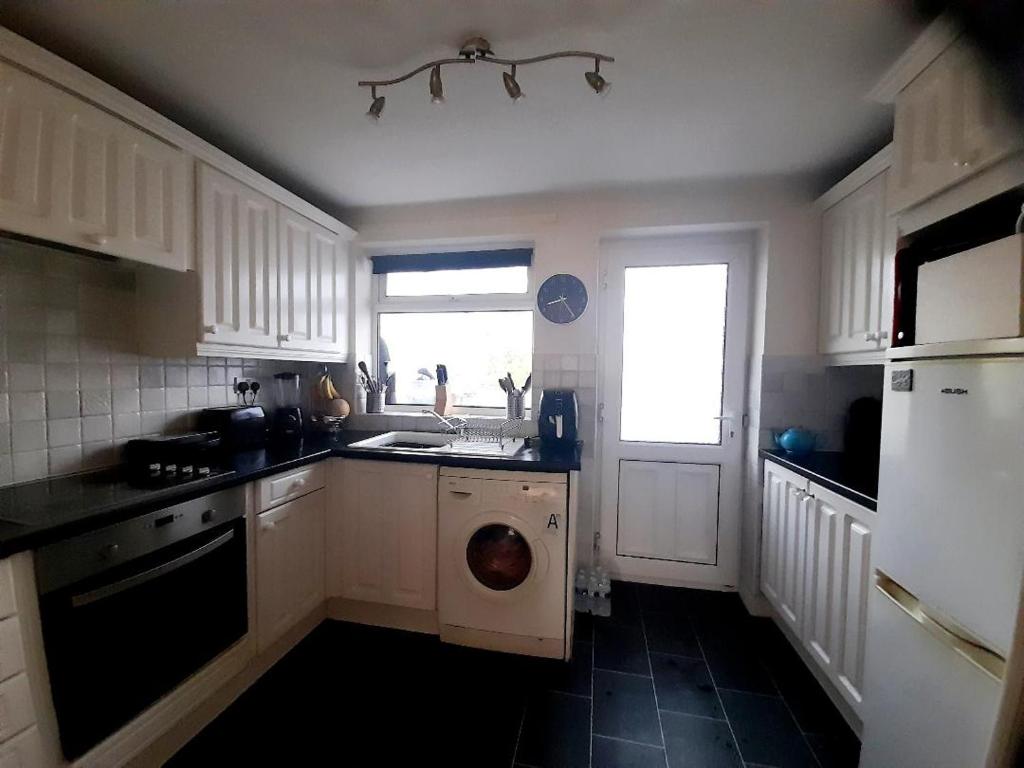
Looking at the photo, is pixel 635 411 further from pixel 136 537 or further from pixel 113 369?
pixel 113 369

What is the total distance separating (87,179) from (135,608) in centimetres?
136

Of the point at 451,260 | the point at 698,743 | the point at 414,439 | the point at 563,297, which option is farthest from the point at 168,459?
the point at 698,743

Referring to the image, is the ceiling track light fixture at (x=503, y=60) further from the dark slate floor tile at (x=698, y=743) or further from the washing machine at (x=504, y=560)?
the dark slate floor tile at (x=698, y=743)

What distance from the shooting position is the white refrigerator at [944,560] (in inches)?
31.3

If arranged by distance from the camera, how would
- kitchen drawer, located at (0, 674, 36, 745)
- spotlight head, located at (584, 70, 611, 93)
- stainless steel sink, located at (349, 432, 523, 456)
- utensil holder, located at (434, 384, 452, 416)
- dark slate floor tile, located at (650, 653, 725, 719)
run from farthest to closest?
utensil holder, located at (434, 384, 452, 416), stainless steel sink, located at (349, 432, 523, 456), dark slate floor tile, located at (650, 653, 725, 719), spotlight head, located at (584, 70, 611, 93), kitchen drawer, located at (0, 674, 36, 745)

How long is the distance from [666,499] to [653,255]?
4.99 ft

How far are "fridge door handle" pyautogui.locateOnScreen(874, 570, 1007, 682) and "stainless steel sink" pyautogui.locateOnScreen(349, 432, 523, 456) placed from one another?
54.7 inches

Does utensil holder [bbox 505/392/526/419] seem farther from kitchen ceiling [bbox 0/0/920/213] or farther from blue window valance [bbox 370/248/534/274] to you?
kitchen ceiling [bbox 0/0/920/213]

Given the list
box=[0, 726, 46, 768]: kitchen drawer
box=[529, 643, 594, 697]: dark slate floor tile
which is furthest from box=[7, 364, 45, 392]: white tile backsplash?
box=[529, 643, 594, 697]: dark slate floor tile

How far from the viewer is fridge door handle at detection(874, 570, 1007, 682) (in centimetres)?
80

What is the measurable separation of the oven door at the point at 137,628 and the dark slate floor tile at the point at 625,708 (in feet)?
4.78

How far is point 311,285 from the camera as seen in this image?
217cm

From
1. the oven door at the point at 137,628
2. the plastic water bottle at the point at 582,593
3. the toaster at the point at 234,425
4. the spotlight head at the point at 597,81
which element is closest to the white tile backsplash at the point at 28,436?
the toaster at the point at 234,425

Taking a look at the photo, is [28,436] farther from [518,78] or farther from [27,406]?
[518,78]
